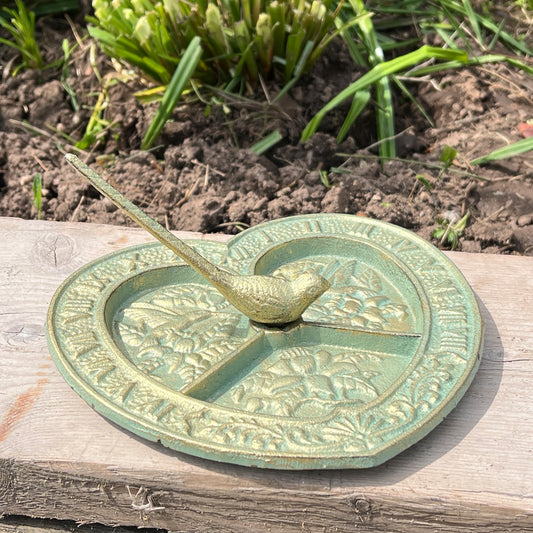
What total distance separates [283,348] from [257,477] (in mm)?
283

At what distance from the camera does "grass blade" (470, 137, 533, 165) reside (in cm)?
219

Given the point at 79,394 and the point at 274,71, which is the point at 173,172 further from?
the point at 79,394

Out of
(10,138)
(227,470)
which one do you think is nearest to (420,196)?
(227,470)

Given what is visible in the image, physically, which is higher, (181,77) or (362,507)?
(181,77)

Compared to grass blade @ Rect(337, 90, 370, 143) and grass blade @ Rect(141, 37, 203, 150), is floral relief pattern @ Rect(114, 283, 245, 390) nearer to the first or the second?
grass blade @ Rect(141, 37, 203, 150)

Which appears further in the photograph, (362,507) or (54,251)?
(54,251)

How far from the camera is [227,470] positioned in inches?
47.7

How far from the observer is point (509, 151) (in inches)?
87.1

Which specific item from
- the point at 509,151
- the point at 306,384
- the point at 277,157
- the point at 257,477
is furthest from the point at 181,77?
the point at 257,477

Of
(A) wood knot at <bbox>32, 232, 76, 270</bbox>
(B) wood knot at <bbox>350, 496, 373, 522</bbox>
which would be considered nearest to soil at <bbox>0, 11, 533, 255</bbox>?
(A) wood knot at <bbox>32, 232, 76, 270</bbox>

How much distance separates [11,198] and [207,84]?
2.47ft

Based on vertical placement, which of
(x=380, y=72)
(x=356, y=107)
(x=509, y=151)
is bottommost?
(x=509, y=151)

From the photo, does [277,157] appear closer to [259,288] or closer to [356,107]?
[356,107]

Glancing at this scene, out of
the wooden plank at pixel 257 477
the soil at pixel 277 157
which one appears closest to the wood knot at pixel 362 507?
the wooden plank at pixel 257 477
